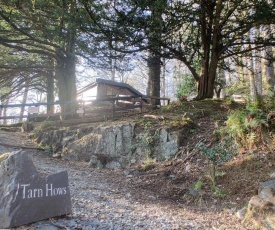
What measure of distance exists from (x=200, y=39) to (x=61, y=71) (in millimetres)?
6331

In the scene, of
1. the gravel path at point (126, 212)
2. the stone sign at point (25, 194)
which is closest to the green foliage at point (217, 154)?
the gravel path at point (126, 212)

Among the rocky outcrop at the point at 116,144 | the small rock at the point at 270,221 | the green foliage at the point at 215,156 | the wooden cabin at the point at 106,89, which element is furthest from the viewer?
the wooden cabin at the point at 106,89

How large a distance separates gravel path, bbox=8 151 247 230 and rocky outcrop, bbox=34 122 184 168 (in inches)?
60.8

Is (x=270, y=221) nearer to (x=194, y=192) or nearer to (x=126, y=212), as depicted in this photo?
(x=194, y=192)

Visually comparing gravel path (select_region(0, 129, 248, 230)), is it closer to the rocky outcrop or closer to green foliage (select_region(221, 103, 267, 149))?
the rocky outcrop

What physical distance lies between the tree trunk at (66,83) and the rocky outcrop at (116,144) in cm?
253

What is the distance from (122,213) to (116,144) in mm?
4059

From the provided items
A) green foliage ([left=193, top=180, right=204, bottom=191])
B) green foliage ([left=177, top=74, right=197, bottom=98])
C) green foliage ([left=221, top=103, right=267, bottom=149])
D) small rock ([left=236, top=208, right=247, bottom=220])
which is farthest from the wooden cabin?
small rock ([left=236, top=208, right=247, bottom=220])

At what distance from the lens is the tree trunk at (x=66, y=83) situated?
40.5ft

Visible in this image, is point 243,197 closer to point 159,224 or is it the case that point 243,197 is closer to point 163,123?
point 159,224

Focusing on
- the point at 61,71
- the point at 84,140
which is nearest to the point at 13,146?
the point at 84,140

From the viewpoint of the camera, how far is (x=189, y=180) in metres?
5.85

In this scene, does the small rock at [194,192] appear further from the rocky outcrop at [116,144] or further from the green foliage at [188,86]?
the green foliage at [188,86]

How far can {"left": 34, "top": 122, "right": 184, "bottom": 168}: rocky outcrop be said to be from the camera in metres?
7.55
